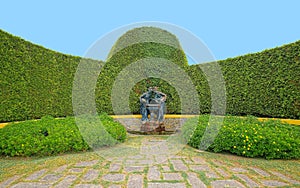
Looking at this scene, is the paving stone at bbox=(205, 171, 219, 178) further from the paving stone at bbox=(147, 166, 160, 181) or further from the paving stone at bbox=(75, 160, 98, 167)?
the paving stone at bbox=(75, 160, 98, 167)

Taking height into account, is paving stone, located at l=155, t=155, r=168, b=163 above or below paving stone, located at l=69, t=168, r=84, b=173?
below

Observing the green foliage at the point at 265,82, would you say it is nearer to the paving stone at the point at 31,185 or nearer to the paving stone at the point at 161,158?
the paving stone at the point at 161,158

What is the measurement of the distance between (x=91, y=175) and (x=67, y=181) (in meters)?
0.34

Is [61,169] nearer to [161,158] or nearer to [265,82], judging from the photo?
[161,158]

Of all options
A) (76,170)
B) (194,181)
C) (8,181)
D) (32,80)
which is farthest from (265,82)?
(32,80)

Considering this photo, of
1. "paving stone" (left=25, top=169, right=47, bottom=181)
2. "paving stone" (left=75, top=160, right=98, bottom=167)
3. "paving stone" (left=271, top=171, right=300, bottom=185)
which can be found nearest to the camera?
"paving stone" (left=271, top=171, right=300, bottom=185)

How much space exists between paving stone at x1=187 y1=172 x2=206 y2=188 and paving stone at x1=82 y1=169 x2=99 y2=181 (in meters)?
1.35

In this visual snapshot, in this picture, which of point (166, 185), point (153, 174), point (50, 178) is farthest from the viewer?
point (153, 174)

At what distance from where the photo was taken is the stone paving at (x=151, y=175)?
2604 mm

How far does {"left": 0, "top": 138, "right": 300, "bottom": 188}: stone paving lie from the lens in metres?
2.60

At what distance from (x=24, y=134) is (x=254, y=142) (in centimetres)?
486

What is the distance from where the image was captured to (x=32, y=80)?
642 cm

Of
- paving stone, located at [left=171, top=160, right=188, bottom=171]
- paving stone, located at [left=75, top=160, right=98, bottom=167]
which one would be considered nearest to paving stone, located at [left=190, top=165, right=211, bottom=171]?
paving stone, located at [left=171, top=160, right=188, bottom=171]

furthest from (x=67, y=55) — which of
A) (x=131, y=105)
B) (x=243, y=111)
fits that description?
(x=243, y=111)
